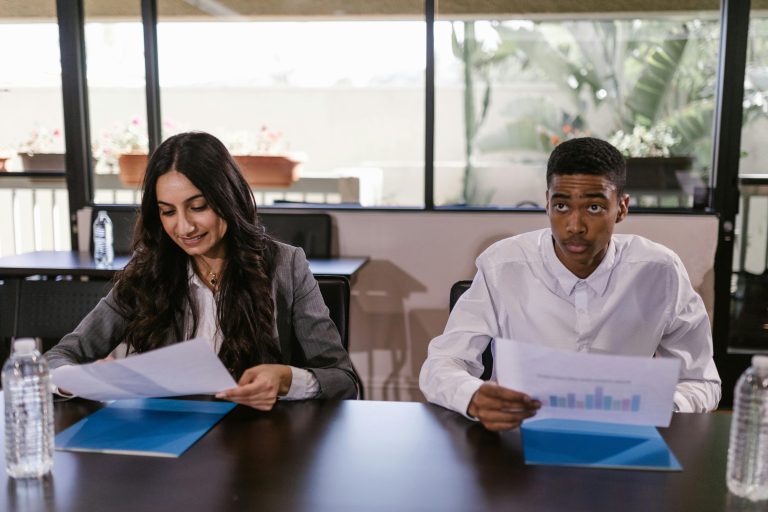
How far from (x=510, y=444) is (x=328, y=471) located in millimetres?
286

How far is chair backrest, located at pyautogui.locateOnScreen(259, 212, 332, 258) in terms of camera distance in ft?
11.2

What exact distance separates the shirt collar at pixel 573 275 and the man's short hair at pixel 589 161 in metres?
0.15

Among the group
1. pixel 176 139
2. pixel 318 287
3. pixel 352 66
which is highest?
pixel 352 66

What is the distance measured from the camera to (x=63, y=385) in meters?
1.19

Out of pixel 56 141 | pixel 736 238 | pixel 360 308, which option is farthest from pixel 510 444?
pixel 56 141

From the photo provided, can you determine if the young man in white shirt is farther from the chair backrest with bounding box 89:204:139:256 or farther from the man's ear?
the chair backrest with bounding box 89:204:139:256

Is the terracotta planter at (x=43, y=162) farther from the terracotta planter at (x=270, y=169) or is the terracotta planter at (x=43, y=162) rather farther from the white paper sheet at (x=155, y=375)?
the white paper sheet at (x=155, y=375)

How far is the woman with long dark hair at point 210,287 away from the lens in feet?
5.05

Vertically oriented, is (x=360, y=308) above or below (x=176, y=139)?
below

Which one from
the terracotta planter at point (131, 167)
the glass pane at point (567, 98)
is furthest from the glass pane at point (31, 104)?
the glass pane at point (567, 98)

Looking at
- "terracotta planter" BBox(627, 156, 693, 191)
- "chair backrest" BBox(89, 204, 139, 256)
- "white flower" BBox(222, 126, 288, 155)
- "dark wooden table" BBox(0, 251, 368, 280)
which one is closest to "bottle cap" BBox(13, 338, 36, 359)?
"dark wooden table" BBox(0, 251, 368, 280)

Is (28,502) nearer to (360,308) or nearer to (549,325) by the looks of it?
(549,325)

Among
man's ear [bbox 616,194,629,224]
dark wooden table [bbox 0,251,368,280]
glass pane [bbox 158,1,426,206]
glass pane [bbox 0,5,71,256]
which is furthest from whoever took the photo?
glass pane [bbox 0,5,71,256]

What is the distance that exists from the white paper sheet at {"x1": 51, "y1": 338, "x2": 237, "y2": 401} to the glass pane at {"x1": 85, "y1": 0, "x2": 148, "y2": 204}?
9.28 feet
